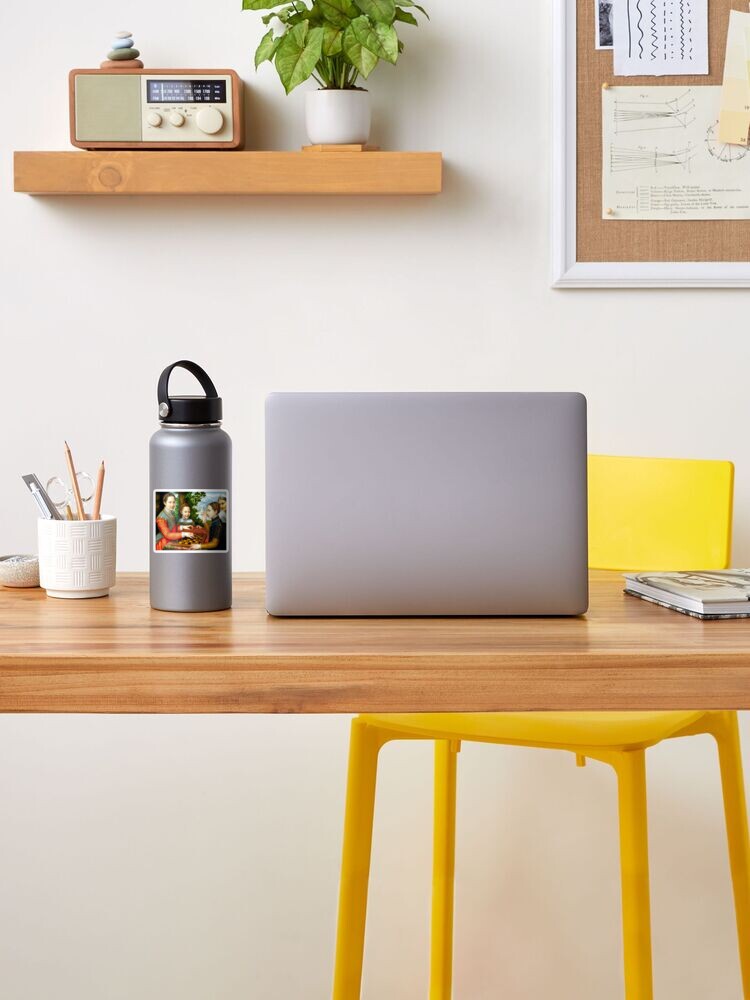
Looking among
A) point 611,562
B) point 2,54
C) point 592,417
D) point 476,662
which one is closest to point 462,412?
point 476,662

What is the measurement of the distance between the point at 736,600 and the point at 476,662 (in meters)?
0.29

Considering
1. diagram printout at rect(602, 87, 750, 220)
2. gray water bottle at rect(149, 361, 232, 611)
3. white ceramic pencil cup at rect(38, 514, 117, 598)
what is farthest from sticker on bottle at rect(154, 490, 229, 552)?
diagram printout at rect(602, 87, 750, 220)

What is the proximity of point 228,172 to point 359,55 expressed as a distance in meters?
0.27

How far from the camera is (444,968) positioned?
65.7 inches

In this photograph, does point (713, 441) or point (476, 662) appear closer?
point (476, 662)

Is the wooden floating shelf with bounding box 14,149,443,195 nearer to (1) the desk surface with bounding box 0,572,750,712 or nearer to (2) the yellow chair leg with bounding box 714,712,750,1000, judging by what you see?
(2) the yellow chair leg with bounding box 714,712,750,1000

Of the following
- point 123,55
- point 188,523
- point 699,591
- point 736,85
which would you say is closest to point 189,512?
point 188,523

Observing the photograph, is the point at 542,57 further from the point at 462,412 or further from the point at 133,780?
the point at 133,780

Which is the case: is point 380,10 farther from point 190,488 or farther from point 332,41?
point 190,488

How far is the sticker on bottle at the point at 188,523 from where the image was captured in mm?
1006

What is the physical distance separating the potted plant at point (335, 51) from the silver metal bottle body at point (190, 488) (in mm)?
872

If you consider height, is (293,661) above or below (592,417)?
below

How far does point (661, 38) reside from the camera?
1.83m

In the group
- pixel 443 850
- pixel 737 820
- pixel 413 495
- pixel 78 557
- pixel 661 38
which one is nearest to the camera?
pixel 413 495
